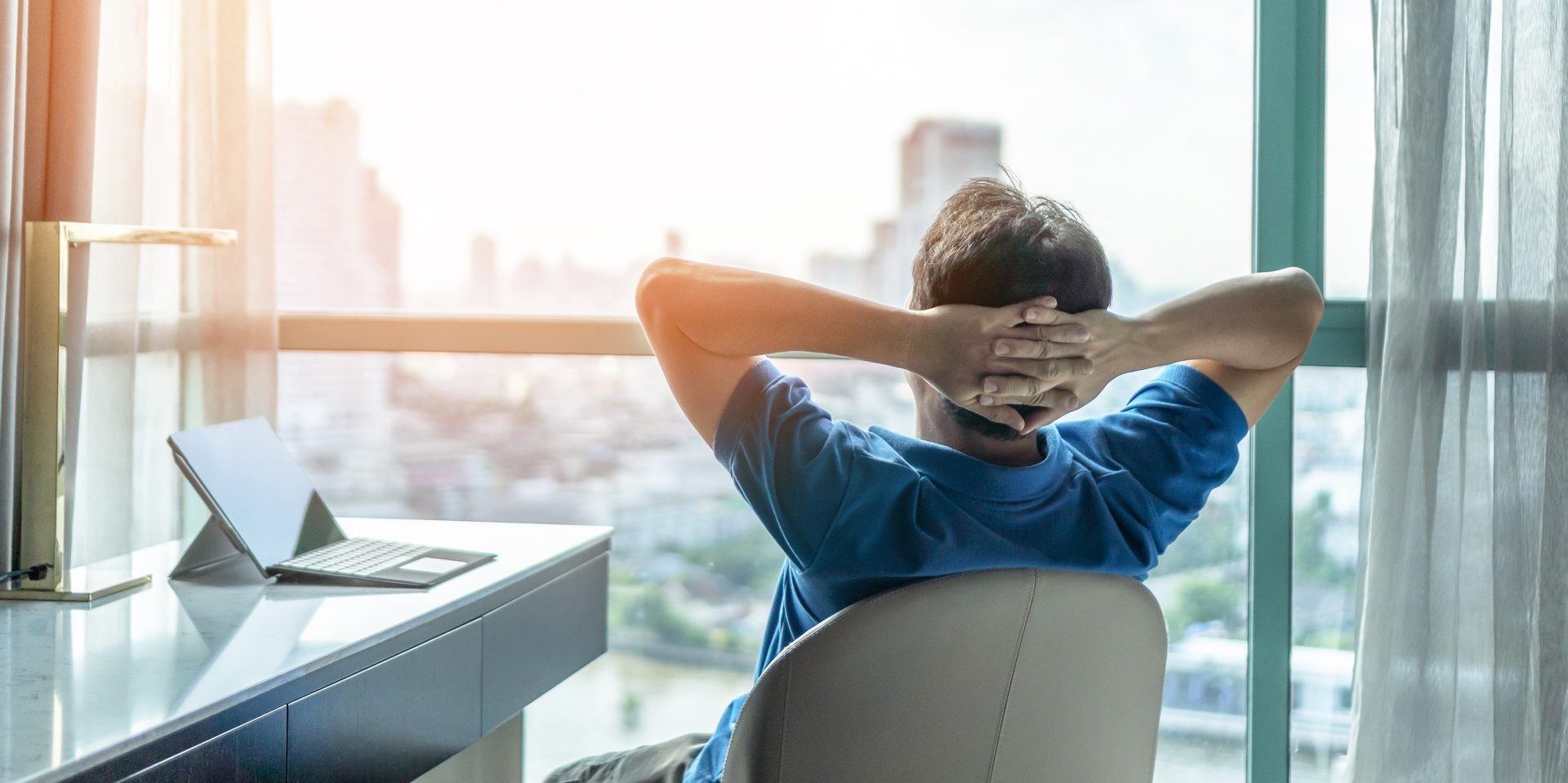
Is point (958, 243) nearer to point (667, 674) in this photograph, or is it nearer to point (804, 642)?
point (804, 642)

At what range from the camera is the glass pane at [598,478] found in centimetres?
216

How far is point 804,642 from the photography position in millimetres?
892

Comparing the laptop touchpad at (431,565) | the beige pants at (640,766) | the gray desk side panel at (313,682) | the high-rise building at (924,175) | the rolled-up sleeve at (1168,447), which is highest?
the high-rise building at (924,175)

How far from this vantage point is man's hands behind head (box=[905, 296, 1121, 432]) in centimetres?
104

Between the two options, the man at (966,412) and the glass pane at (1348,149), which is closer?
the man at (966,412)

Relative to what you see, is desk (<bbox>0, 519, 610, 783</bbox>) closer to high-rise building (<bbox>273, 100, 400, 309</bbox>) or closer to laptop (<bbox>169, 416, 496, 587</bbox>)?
laptop (<bbox>169, 416, 496, 587</bbox>)

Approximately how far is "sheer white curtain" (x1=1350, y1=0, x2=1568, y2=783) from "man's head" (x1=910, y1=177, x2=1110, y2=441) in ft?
2.76

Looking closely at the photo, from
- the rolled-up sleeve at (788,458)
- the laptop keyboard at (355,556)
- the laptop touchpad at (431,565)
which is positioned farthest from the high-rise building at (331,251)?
the rolled-up sleeve at (788,458)

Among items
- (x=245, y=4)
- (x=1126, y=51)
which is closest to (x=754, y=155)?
(x=1126, y=51)

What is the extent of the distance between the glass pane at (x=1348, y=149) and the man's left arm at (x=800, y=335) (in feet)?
3.37

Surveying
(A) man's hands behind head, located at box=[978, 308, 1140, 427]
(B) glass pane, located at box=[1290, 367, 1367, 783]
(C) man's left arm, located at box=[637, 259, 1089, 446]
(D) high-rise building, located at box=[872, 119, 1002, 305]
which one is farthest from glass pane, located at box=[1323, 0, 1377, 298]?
(C) man's left arm, located at box=[637, 259, 1089, 446]

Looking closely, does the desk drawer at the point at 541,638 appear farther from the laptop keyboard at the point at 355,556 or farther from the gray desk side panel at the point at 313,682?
the laptop keyboard at the point at 355,556

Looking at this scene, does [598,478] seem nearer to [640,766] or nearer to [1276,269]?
[640,766]

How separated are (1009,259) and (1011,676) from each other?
380 mm
